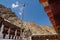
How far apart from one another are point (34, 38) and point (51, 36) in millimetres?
674

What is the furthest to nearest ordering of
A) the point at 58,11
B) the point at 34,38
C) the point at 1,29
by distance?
the point at 34,38, the point at 1,29, the point at 58,11

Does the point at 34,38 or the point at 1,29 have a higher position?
the point at 34,38

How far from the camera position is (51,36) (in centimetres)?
504

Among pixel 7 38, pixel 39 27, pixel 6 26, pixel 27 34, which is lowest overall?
pixel 7 38

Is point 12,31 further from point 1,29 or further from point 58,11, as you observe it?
point 58,11

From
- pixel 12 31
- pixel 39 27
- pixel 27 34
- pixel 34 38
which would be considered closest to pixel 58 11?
pixel 12 31

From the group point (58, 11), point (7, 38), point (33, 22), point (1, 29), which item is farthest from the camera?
point (33, 22)

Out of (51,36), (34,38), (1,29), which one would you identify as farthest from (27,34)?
(1,29)

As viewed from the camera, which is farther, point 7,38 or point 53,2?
point 7,38

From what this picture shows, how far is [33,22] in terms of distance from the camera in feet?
56.6

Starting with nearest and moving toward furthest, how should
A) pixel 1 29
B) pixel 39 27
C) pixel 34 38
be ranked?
1. pixel 1 29
2. pixel 34 38
3. pixel 39 27

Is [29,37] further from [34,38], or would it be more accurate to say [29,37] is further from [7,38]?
[7,38]

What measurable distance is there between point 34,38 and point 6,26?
3337 millimetres

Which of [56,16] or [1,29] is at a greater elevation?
[1,29]
